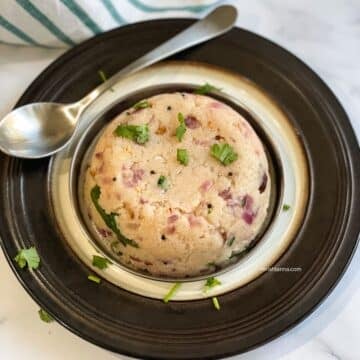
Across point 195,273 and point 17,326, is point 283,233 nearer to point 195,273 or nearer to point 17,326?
point 195,273

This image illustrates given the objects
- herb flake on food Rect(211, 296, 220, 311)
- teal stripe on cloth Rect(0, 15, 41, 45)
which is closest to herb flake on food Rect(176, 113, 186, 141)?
herb flake on food Rect(211, 296, 220, 311)

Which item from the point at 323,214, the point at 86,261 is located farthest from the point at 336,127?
the point at 86,261

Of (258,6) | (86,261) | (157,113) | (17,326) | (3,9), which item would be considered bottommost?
(17,326)

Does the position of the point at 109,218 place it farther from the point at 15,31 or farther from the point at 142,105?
the point at 15,31

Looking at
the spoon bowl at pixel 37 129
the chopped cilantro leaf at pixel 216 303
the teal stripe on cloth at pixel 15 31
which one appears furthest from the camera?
the teal stripe on cloth at pixel 15 31

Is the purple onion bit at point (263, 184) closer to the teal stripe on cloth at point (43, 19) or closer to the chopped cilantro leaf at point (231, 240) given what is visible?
the chopped cilantro leaf at point (231, 240)

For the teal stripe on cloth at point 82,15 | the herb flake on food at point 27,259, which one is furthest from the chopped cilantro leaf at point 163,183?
the teal stripe on cloth at point 82,15

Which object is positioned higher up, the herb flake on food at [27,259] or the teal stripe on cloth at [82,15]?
the teal stripe on cloth at [82,15]
